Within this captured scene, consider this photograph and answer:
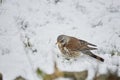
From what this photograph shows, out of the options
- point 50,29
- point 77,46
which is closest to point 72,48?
point 77,46

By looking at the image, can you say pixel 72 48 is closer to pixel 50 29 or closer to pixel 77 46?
pixel 77 46

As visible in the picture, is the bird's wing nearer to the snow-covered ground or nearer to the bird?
the bird

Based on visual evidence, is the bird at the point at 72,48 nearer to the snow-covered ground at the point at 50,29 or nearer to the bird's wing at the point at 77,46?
the bird's wing at the point at 77,46

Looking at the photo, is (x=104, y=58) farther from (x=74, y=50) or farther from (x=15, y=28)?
(x=15, y=28)

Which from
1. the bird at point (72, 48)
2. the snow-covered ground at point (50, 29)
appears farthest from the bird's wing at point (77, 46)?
the snow-covered ground at point (50, 29)

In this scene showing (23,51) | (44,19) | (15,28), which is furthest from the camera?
(44,19)

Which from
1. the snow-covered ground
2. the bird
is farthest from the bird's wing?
the snow-covered ground

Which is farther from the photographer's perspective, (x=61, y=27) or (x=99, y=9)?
(x=99, y=9)

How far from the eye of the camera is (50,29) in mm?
6465

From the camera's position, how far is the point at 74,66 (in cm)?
469

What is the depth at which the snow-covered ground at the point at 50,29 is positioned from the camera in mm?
5004

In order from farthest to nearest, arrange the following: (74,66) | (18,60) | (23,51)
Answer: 1. (23,51)
2. (18,60)
3. (74,66)

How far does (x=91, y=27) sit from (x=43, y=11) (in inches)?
42.9

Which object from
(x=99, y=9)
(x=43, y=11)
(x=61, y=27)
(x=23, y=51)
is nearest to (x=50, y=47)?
(x=23, y=51)
